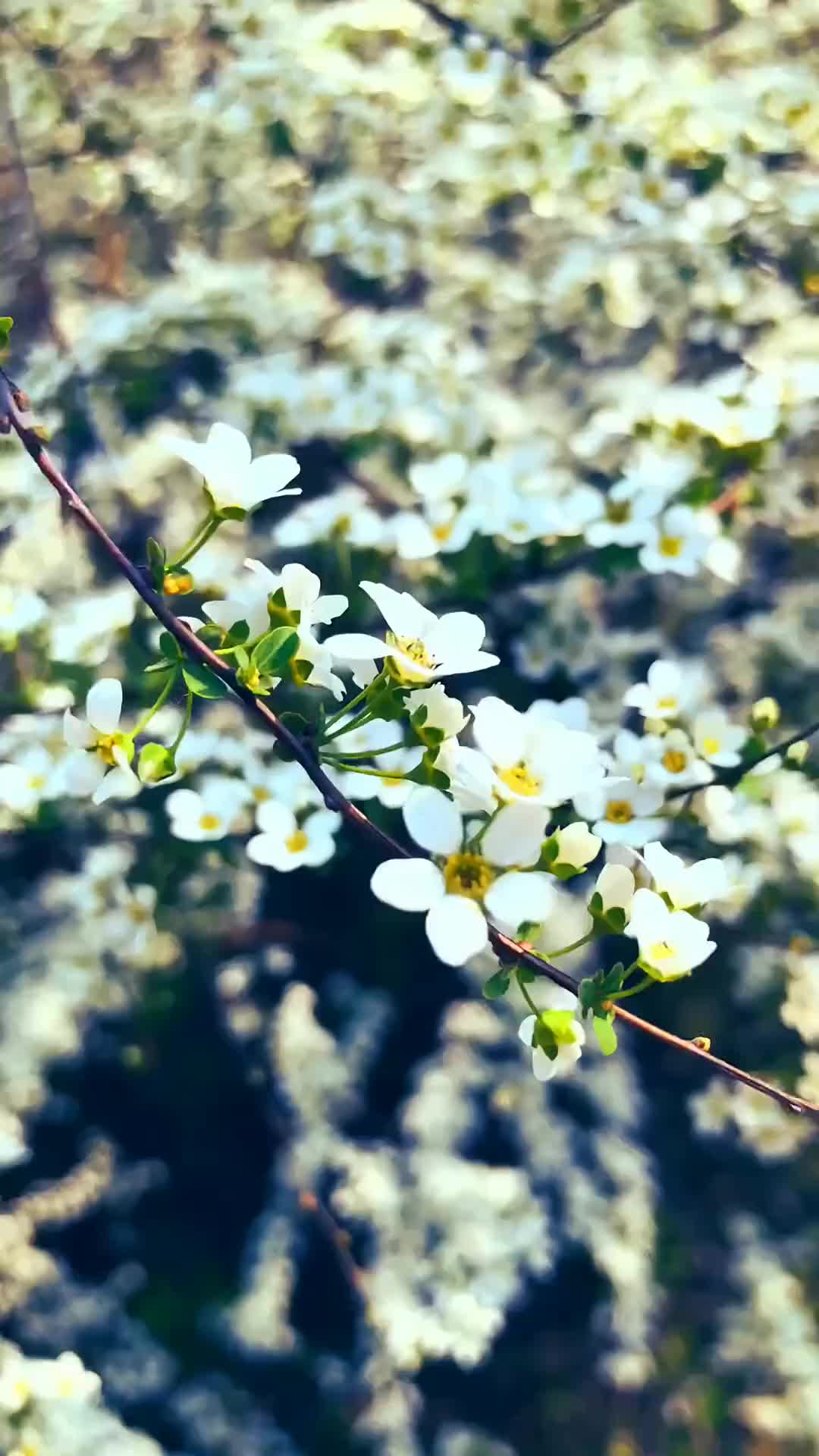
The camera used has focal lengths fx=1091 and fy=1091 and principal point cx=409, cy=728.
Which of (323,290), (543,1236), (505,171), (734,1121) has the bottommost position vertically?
(734,1121)

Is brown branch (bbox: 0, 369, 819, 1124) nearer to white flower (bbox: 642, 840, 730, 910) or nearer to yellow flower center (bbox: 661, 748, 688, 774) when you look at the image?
white flower (bbox: 642, 840, 730, 910)

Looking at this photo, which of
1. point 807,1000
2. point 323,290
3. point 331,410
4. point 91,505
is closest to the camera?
point 807,1000

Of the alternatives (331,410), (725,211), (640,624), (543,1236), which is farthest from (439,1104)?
(725,211)

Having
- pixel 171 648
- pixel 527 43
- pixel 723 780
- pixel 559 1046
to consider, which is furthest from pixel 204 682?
pixel 527 43

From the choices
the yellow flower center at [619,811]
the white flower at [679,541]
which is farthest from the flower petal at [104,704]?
the white flower at [679,541]

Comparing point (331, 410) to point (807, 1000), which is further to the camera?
point (331, 410)

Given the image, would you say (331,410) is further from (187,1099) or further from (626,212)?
(187,1099)

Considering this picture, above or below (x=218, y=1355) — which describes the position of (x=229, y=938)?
above

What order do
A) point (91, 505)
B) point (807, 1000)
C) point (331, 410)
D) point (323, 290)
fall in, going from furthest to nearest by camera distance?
point (323, 290)
point (91, 505)
point (331, 410)
point (807, 1000)

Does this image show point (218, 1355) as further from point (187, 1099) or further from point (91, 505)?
point (91, 505)
